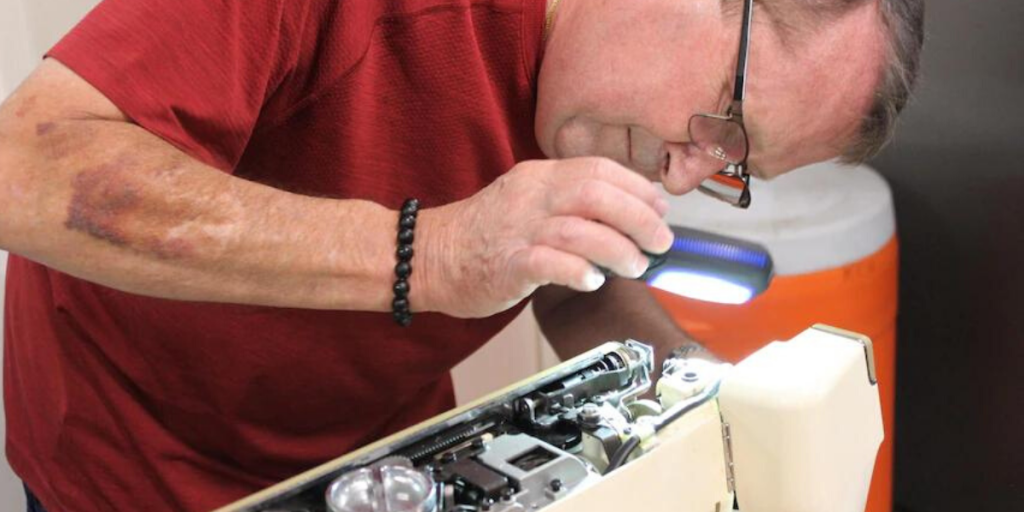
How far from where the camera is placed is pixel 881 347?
189 centimetres

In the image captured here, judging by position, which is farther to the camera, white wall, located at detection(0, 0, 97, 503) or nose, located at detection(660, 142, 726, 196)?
white wall, located at detection(0, 0, 97, 503)

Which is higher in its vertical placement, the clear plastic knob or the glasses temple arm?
the glasses temple arm

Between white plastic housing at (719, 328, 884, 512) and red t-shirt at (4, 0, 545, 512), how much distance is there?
0.41 metres

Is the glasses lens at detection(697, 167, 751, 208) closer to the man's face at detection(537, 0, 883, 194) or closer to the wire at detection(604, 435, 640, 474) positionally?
the man's face at detection(537, 0, 883, 194)

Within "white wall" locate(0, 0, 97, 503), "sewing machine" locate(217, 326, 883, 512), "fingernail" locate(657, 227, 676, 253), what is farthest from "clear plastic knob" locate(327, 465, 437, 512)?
"white wall" locate(0, 0, 97, 503)

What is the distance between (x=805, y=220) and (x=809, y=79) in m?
0.76

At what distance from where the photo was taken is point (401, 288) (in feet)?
2.92

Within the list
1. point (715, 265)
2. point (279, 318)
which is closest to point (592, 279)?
point (715, 265)

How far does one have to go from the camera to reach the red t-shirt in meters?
0.99

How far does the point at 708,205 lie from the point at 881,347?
445 mm

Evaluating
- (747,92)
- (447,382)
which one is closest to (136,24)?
(747,92)

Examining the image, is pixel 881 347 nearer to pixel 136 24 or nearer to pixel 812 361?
pixel 812 361

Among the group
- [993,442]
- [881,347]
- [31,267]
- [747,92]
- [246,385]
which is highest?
[747,92]

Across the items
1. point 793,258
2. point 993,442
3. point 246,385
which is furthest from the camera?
point 993,442
